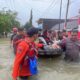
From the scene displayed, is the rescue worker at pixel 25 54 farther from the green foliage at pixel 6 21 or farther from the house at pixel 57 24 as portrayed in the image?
the green foliage at pixel 6 21

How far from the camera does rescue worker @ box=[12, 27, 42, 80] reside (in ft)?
16.2

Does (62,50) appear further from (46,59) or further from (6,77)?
(6,77)

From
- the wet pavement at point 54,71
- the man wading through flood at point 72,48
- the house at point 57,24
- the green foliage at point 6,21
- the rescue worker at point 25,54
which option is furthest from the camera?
the green foliage at point 6,21

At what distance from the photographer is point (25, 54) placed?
4.97 m

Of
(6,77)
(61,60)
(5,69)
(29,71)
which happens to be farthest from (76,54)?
(29,71)

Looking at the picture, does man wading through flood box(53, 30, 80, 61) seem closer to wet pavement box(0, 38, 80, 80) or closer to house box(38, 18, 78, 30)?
wet pavement box(0, 38, 80, 80)

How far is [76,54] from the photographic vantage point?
13.1m

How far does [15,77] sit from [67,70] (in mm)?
5915

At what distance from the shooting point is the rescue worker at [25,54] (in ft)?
16.2

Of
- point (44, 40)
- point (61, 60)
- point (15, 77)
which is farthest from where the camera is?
point (44, 40)

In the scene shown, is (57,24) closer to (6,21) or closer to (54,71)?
(6,21)

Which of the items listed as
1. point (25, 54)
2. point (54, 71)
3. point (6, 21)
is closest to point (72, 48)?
point (54, 71)

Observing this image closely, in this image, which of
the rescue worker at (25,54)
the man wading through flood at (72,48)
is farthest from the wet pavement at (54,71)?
the rescue worker at (25,54)

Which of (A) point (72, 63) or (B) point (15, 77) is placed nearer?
(B) point (15, 77)
